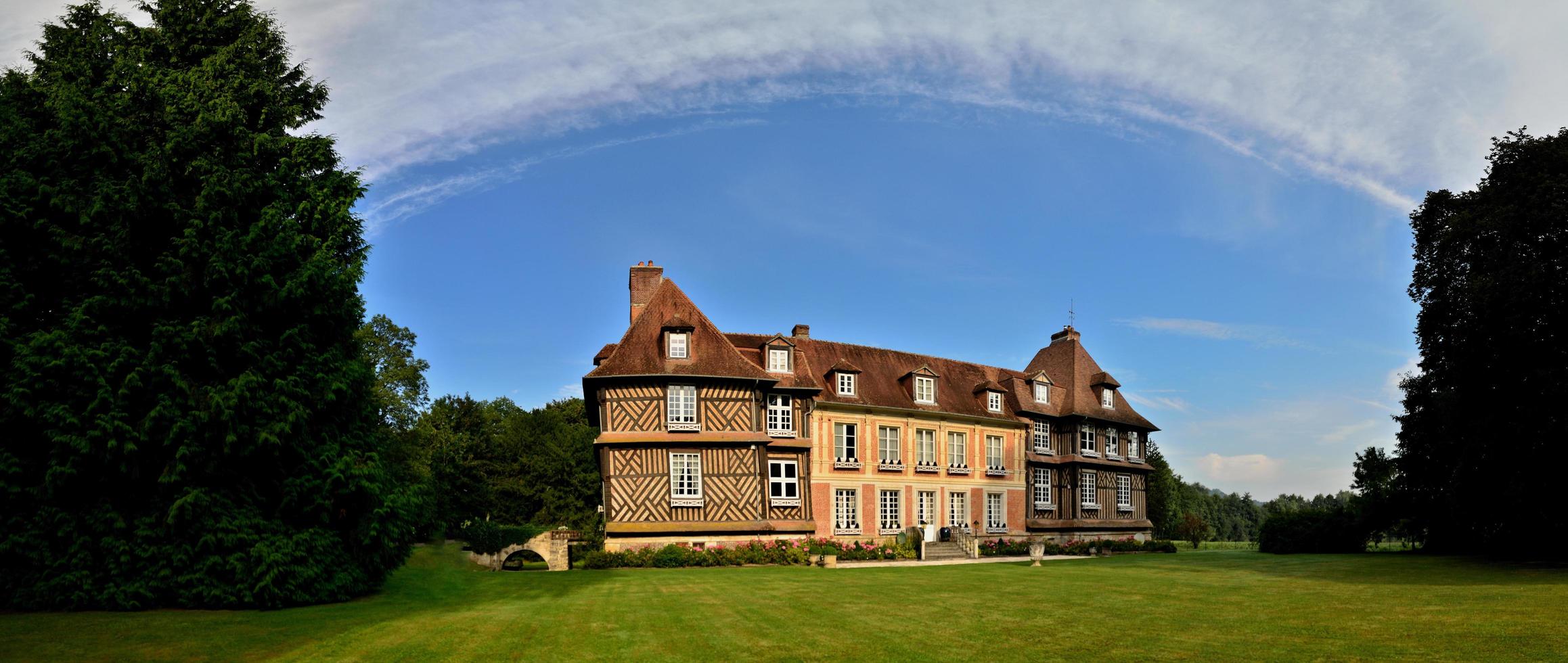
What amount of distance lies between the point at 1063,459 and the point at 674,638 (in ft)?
101

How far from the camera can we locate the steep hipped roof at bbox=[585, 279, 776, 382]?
2992 cm

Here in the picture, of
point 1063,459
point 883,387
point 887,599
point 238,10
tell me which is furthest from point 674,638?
point 1063,459

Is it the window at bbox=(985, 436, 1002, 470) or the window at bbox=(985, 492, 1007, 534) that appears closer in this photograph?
the window at bbox=(985, 492, 1007, 534)

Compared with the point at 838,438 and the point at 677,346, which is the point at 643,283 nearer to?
the point at 677,346

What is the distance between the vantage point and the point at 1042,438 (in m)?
40.4

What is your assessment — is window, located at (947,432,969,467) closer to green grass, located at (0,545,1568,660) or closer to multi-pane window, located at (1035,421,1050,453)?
multi-pane window, located at (1035,421,1050,453)

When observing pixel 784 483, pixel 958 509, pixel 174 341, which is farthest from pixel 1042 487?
pixel 174 341

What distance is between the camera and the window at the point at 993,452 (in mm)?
38344

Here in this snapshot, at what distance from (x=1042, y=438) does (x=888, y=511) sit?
8.88 meters

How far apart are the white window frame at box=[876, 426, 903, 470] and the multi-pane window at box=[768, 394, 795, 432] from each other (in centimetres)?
432

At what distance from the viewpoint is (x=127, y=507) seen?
15.8 meters

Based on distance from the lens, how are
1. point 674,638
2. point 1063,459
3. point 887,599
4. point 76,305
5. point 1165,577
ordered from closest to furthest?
point 674,638, point 76,305, point 887,599, point 1165,577, point 1063,459

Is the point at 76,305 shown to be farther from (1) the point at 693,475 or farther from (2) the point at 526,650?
(1) the point at 693,475

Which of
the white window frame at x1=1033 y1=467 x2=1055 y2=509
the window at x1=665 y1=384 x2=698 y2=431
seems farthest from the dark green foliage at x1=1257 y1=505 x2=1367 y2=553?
the window at x1=665 y1=384 x2=698 y2=431
